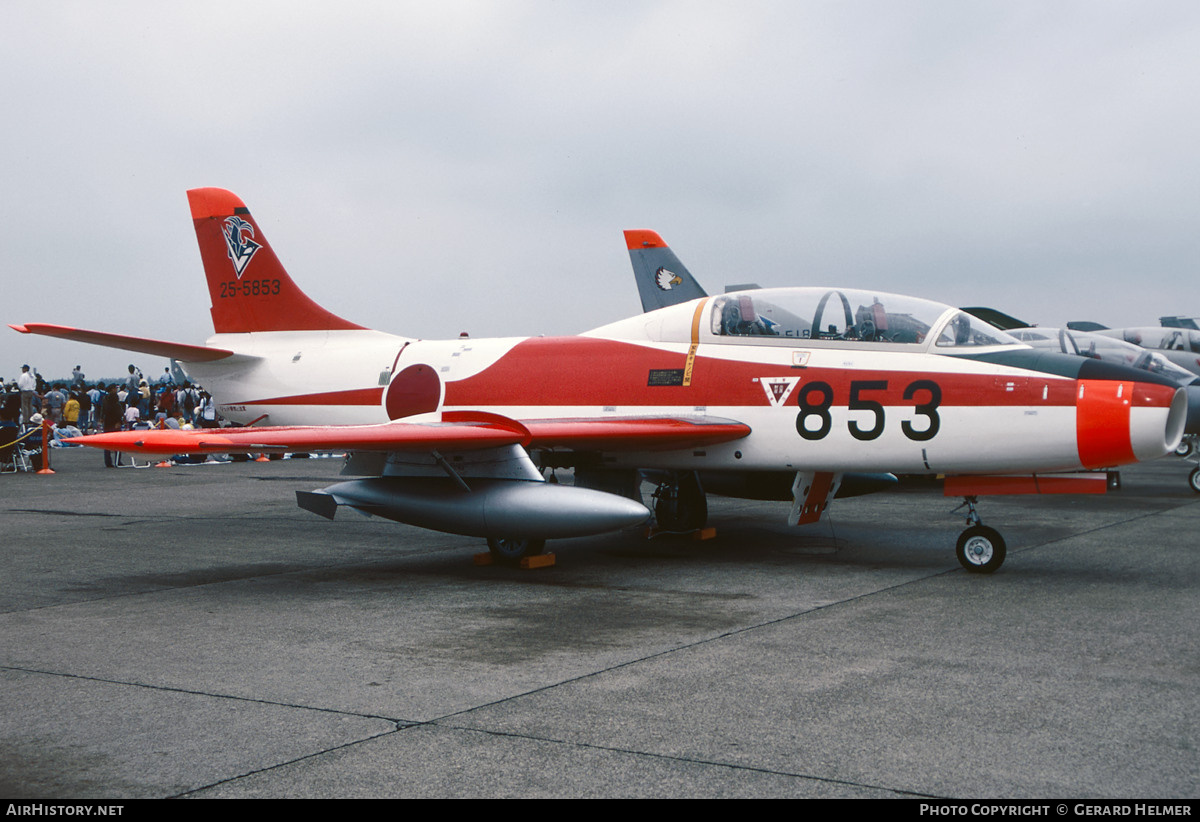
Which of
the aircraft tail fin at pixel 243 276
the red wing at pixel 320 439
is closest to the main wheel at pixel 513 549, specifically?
the red wing at pixel 320 439

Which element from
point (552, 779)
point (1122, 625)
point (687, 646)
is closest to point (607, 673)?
point (687, 646)

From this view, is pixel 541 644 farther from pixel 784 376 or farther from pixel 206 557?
pixel 206 557

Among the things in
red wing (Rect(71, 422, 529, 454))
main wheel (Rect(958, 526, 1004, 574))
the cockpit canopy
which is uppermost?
the cockpit canopy

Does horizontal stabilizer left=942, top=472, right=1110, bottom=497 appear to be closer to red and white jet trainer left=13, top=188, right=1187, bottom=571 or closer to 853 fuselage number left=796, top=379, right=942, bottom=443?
red and white jet trainer left=13, top=188, right=1187, bottom=571

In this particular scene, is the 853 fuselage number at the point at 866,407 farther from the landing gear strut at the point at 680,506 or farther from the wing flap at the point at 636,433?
the landing gear strut at the point at 680,506

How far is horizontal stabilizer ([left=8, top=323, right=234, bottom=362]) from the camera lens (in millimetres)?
9414

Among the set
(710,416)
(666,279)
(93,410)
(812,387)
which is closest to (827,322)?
(812,387)

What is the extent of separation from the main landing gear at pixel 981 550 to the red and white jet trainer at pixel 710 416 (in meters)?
0.02

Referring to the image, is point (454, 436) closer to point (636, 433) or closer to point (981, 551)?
point (636, 433)

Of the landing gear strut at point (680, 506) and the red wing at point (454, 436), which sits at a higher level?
the red wing at point (454, 436)

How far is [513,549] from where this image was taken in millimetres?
8578

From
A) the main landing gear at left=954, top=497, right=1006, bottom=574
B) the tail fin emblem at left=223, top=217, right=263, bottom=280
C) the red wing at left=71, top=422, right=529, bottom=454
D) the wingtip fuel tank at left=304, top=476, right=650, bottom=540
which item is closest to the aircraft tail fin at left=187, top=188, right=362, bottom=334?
the tail fin emblem at left=223, top=217, right=263, bottom=280

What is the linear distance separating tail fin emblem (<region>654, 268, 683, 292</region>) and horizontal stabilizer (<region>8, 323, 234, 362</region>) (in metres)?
11.4

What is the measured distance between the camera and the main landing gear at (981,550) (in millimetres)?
7891
